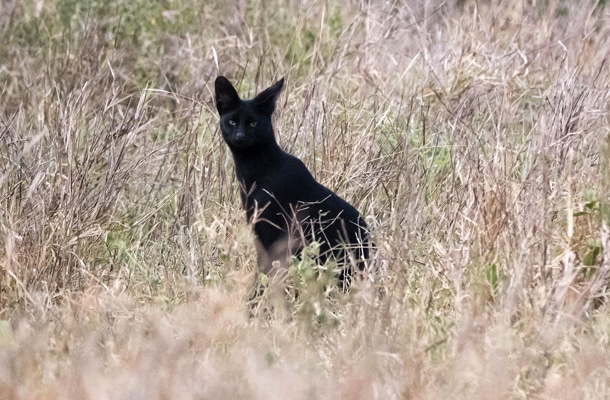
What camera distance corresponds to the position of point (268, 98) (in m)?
4.97

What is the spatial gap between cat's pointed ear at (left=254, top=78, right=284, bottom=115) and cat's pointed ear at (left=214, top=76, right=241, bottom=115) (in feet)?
0.33

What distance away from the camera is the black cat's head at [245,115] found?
4.88 m

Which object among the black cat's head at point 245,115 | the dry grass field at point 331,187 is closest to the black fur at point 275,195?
the black cat's head at point 245,115

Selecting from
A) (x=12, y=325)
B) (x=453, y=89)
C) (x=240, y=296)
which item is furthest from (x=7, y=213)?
(x=453, y=89)

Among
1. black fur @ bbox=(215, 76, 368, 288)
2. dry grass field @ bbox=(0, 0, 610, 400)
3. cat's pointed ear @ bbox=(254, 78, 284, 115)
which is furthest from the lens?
cat's pointed ear @ bbox=(254, 78, 284, 115)

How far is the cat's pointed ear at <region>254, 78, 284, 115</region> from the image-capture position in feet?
→ 16.2

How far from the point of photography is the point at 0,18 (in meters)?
6.91

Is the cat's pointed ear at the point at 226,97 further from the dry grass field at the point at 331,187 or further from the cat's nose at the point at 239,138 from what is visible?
the dry grass field at the point at 331,187

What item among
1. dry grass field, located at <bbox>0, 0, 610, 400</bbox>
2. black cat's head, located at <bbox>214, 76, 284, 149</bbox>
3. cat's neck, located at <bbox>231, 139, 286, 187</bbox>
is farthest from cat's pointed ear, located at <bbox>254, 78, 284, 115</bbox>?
dry grass field, located at <bbox>0, 0, 610, 400</bbox>

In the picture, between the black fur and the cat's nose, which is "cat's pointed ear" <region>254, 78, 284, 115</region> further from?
the cat's nose

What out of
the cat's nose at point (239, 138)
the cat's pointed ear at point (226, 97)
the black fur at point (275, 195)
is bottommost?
the black fur at point (275, 195)

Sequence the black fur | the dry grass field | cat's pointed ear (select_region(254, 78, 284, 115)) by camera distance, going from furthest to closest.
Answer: cat's pointed ear (select_region(254, 78, 284, 115))
the black fur
the dry grass field

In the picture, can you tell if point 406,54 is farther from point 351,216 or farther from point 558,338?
point 558,338

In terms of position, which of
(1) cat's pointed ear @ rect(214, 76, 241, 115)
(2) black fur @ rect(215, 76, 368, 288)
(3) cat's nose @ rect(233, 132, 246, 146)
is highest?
(1) cat's pointed ear @ rect(214, 76, 241, 115)
